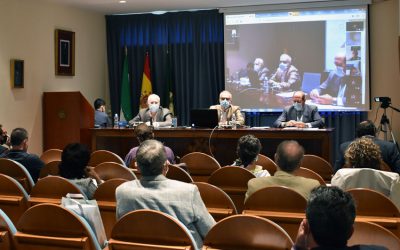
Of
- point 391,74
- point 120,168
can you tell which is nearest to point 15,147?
point 120,168

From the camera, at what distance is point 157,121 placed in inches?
299

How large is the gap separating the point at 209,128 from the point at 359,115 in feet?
10.5

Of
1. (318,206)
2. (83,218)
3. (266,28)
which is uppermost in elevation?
(266,28)

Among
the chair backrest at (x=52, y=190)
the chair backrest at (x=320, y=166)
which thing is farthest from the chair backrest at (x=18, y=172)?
the chair backrest at (x=320, y=166)

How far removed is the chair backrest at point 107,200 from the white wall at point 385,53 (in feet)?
20.3

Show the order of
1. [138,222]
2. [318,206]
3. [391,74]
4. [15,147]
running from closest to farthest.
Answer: [318,206], [138,222], [15,147], [391,74]

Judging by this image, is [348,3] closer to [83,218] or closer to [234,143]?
[234,143]

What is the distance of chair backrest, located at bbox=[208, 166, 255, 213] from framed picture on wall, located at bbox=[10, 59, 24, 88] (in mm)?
5050

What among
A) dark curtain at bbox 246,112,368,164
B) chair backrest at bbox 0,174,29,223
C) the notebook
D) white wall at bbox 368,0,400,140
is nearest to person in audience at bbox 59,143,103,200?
chair backrest at bbox 0,174,29,223

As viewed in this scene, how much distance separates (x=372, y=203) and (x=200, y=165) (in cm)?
215

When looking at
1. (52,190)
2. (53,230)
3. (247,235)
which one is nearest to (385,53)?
(52,190)

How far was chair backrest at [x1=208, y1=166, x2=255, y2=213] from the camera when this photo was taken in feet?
12.1

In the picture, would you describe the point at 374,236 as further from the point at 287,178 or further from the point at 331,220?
the point at 287,178

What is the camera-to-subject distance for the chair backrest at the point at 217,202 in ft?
9.75
